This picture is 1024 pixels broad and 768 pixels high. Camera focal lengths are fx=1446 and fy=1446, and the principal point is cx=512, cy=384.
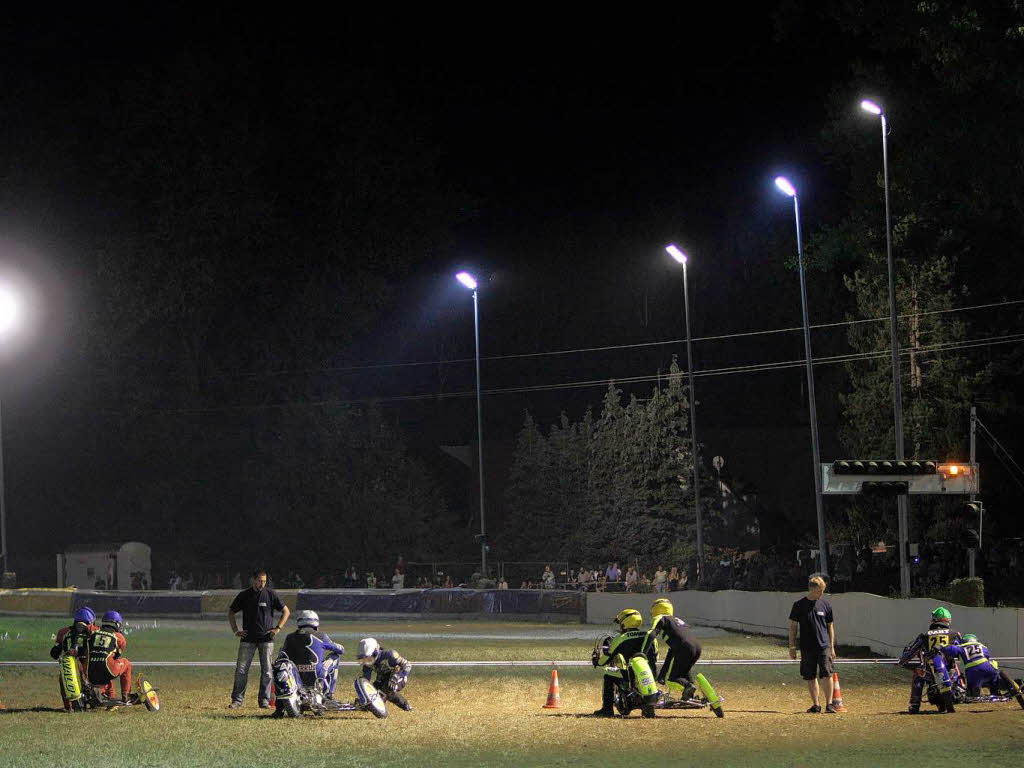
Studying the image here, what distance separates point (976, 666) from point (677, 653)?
4.03 m

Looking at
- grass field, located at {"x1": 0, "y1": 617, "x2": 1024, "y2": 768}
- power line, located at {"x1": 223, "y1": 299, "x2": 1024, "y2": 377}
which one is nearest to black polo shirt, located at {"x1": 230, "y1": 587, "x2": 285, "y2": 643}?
grass field, located at {"x1": 0, "y1": 617, "x2": 1024, "y2": 768}

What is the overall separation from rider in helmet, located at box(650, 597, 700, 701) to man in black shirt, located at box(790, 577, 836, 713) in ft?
4.70

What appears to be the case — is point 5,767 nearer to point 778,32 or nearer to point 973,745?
point 973,745

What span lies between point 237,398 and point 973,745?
58686mm

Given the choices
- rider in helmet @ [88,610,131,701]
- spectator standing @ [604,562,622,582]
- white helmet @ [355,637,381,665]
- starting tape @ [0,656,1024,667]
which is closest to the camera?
white helmet @ [355,637,381,665]

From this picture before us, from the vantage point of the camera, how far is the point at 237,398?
7069 centimetres

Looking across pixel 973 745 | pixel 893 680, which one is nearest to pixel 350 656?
pixel 893 680

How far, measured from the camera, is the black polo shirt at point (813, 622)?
1783cm

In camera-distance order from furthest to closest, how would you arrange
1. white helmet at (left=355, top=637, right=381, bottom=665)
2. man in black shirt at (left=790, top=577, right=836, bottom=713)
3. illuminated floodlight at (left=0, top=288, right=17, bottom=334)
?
illuminated floodlight at (left=0, top=288, right=17, bottom=334) < man in black shirt at (left=790, top=577, right=836, bottom=713) < white helmet at (left=355, top=637, right=381, bottom=665)

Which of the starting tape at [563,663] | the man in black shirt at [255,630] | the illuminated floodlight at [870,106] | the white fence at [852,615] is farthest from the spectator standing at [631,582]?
the man in black shirt at [255,630]

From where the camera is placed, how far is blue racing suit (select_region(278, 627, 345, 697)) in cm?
1712

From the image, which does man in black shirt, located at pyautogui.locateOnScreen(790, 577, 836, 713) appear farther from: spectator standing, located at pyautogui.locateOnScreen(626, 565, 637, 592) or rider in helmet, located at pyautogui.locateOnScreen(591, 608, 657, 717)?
spectator standing, located at pyautogui.locateOnScreen(626, 565, 637, 592)

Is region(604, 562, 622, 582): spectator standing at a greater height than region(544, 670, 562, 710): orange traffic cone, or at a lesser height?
greater

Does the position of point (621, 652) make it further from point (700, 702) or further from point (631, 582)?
point (631, 582)
